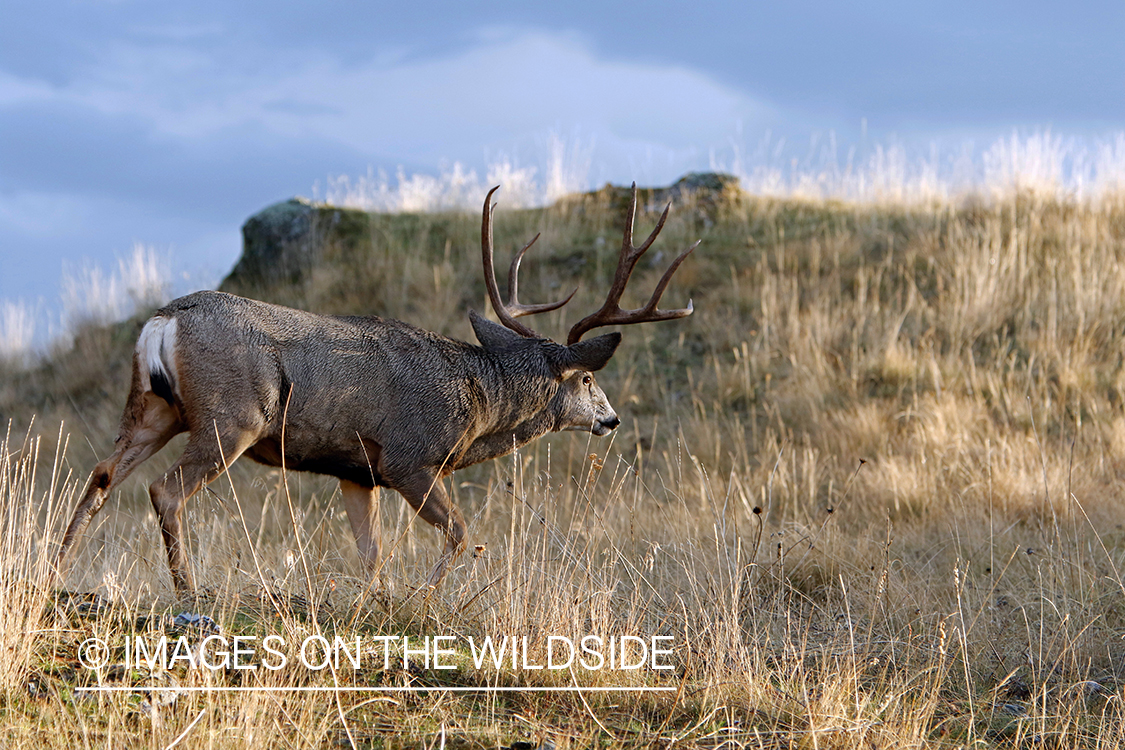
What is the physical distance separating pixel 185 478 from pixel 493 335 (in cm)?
209

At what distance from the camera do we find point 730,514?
8.23 metres

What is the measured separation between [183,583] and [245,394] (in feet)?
3.13

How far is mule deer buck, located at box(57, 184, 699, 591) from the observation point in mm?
5031

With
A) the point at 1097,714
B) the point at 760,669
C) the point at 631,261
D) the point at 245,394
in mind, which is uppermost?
the point at 631,261

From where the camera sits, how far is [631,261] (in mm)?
6230

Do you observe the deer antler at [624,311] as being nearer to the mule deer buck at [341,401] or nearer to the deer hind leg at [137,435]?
the mule deer buck at [341,401]

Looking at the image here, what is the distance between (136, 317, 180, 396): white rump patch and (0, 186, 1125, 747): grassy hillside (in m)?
0.65

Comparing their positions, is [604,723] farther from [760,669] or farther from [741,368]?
[741,368]

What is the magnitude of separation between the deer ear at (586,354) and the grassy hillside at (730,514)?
0.81 metres

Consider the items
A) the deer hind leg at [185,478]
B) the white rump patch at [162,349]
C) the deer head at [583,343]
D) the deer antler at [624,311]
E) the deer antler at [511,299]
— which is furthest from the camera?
the deer antler at [511,299]


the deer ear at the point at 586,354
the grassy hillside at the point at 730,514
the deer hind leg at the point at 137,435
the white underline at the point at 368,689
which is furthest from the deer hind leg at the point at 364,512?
the white underline at the point at 368,689

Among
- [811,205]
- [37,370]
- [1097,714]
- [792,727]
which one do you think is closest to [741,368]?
[811,205]

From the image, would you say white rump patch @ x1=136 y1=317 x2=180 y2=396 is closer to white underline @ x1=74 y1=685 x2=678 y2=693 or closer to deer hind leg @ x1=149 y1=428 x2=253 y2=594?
deer hind leg @ x1=149 y1=428 x2=253 y2=594

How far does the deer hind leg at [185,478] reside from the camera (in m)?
4.96
